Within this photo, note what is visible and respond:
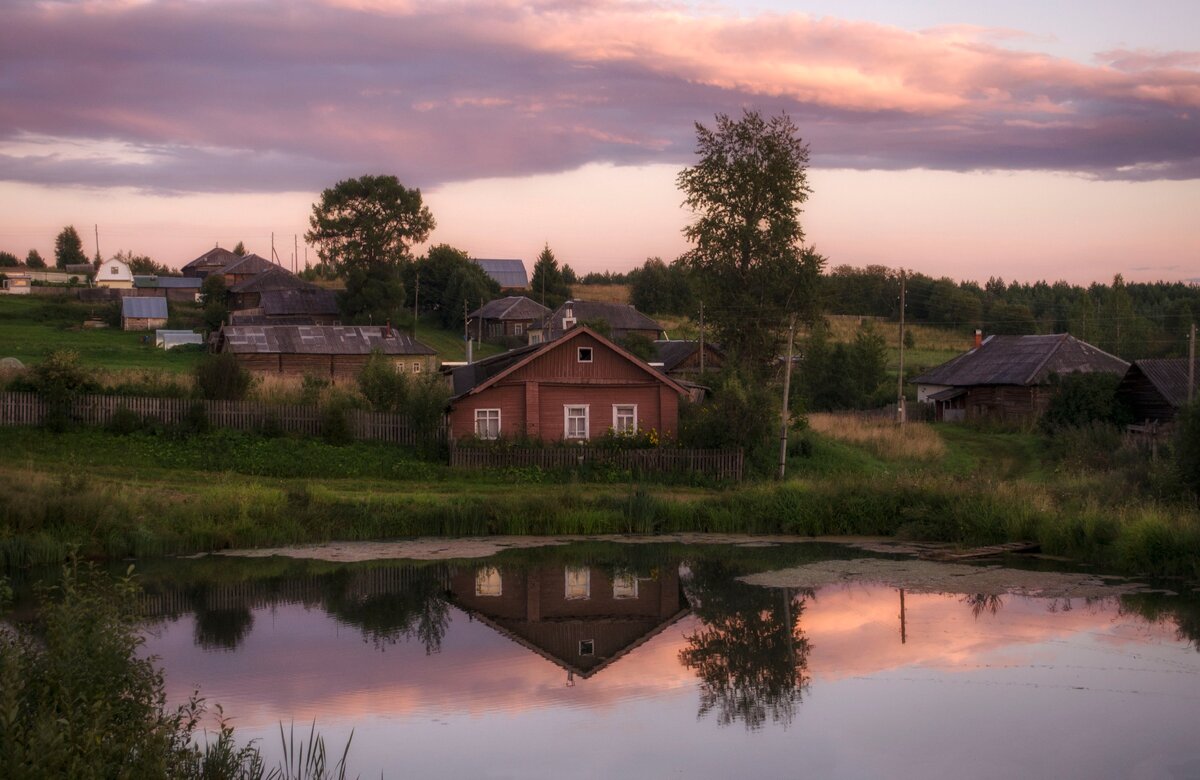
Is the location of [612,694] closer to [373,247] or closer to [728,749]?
[728,749]

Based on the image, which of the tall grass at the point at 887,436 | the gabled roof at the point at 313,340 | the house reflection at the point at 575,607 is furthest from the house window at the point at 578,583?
the gabled roof at the point at 313,340

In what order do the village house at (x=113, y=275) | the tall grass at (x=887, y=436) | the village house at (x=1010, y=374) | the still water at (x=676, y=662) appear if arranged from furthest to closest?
the village house at (x=113, y=275), the village house at (x=1010, y=374), the tall grass at (x=887, y=436), the still water at (x=676, y=662)

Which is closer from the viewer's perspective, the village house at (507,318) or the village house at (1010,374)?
the village house at (1010,374)

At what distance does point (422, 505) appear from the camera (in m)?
29.9

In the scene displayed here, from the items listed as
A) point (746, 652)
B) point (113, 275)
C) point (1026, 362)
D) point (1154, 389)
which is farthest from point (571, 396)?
point (113, 275)

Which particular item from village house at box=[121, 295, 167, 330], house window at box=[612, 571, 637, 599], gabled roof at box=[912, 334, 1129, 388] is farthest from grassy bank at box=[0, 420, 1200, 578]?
village house at box=[121, 295, 167, 330]

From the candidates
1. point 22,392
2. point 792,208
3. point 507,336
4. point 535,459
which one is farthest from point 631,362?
point 507,336

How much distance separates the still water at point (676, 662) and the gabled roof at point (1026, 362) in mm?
33350

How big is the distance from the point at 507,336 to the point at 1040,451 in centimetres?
4480

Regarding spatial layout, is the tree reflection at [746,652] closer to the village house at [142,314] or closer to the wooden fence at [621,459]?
the wooden fence at [621,459]

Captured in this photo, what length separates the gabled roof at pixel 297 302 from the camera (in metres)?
80.1

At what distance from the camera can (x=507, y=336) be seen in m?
83.0

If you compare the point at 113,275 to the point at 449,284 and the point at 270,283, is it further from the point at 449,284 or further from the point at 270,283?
the point at 449,284

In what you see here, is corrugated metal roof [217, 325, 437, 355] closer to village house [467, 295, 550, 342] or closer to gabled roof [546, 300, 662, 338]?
gabled roof [546, 300, 662, 338]
